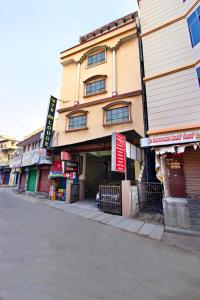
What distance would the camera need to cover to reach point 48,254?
4086mm

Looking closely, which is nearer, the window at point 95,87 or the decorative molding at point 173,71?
the decorative molding at point 173,71

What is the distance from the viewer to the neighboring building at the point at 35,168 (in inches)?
620

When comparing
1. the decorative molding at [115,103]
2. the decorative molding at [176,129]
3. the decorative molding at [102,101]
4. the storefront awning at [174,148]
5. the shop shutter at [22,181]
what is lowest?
the shop shutter at [22,181]

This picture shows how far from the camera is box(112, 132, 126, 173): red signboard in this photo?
25.5 ft

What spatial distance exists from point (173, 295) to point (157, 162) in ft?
20.9

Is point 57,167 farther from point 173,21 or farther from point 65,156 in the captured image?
point 173,21

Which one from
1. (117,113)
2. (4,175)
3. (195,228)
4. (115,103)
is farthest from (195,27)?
(4,175)

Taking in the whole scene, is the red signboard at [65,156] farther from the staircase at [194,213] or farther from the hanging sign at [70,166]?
the staircase at [194,213]

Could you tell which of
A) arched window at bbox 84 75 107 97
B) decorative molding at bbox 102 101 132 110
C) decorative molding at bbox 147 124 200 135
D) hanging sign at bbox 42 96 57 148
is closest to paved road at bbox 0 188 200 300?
decorative molding at bbox 147 124 200 135

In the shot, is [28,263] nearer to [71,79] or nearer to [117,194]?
[117,194]

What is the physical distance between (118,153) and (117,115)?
501cm

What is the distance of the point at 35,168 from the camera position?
18766 mm

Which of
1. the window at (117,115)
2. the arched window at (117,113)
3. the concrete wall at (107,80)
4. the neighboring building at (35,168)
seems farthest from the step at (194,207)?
the neighboring building at (35,168)

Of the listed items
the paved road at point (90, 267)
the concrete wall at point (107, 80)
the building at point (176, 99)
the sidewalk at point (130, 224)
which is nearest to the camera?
the paved road at point (90, 267)
